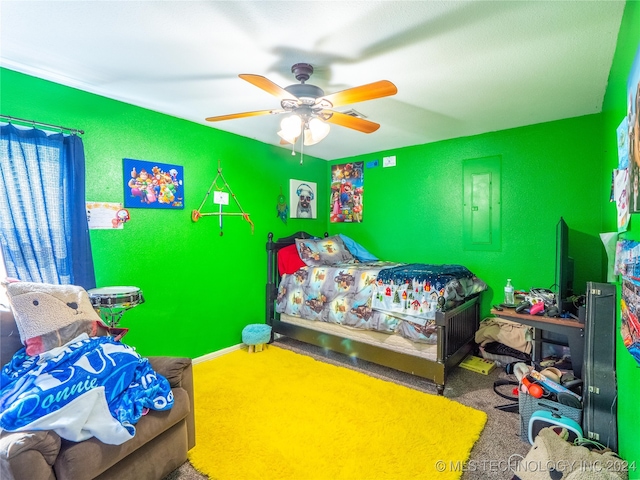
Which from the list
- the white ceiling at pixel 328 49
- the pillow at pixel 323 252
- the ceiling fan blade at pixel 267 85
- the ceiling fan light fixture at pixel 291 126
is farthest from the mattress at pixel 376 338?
the ceiling fan blade at pixel 267 85

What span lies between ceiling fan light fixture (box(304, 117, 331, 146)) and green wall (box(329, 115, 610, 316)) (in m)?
1.95

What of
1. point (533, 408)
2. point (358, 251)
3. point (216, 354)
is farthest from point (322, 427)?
point (358, 251)

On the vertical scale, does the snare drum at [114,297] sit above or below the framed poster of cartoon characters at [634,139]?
below

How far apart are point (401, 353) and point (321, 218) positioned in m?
2.30

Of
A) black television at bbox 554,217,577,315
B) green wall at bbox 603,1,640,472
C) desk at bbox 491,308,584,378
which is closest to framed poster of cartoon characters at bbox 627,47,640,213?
green wall at bbox 603,1,640,472

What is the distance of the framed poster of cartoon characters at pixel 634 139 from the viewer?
3.66ft

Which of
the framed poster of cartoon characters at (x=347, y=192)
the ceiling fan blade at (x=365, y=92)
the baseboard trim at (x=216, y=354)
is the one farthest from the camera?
the framed poster of cartoon characters at (x=347, y=192)

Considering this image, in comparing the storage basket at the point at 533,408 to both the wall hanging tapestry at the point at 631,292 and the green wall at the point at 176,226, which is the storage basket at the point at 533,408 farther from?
the green wall at the point at 176,226

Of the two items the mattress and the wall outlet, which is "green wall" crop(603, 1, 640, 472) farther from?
the wall outlet

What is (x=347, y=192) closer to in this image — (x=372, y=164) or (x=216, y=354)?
(x=372, y=164)

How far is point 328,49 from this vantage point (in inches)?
72.4

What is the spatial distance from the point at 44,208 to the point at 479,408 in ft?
10.7

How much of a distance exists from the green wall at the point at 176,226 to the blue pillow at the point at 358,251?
0.81 metres

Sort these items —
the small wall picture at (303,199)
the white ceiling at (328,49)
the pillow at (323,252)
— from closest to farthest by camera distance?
1. the white ceiling at (328,49)
2. the pillow at (323,252)
3. the small wall picture at (303,199)
